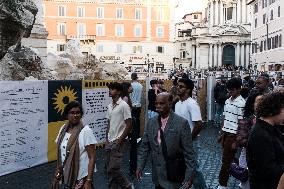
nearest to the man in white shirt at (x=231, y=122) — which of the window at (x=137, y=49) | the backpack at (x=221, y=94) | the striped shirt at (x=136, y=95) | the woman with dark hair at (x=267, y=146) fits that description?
the woman with dark hair at (x=267, y=146)

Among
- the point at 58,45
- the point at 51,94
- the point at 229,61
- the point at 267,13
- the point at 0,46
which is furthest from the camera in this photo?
the point at 229,61

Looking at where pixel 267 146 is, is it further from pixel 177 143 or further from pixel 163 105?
pixel 163 105

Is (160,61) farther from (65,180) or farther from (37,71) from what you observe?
(65,180)

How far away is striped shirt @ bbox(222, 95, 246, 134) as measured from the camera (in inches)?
293

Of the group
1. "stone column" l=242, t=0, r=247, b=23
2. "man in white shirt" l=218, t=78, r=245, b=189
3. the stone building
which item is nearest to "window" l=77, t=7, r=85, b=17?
the stone building

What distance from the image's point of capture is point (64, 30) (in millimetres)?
67625

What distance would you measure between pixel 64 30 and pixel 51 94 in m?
60.3

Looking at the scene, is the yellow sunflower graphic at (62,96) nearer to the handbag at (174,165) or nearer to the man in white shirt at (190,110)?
the man in white shirt at (190,110)

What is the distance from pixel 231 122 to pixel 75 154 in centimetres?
321

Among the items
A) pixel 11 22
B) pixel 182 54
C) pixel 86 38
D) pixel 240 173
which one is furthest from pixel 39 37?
pixel 182 54

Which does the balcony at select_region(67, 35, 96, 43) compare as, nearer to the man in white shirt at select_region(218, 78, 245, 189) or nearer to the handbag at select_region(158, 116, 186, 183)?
the man in white shirt at select_region(218, 78, 245, 189)

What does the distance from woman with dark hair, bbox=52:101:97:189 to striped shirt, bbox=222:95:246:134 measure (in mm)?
3002

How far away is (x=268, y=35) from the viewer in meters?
50.0

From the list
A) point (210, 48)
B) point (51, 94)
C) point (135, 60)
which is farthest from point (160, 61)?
point (51, 94)
